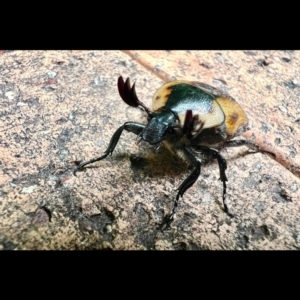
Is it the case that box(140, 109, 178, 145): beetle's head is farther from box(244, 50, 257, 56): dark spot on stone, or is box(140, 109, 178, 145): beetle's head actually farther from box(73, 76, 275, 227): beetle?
box(244, 50, 257, 56): dark spot on stone

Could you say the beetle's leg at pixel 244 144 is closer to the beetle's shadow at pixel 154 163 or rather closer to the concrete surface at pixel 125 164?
the concrete surface at pixel 125 164

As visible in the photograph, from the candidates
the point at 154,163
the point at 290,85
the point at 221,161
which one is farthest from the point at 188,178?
the point at 290,85

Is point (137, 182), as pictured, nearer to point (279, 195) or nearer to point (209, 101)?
point (209, 101)

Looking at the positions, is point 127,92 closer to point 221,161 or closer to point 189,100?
point 189,100

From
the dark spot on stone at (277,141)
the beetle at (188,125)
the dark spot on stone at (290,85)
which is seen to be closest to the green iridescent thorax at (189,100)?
the beetle at (188,125)

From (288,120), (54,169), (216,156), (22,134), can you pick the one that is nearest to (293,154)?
(288,120)

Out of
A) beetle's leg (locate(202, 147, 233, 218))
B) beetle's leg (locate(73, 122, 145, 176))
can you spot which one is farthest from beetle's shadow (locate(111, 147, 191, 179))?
beetle's leg (locate(202, 147, 233, 218))
